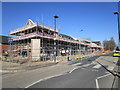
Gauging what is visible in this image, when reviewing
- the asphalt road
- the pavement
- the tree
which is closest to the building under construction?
the pavement

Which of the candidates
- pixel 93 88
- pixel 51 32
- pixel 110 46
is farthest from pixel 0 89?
pixel 110 46

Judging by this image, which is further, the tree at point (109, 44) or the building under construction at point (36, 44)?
the tree at point (109, 44)

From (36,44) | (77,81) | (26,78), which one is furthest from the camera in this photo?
(36,44)

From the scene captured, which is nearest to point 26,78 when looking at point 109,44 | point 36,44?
point 36,44

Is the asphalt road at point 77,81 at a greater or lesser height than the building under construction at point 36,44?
lesser

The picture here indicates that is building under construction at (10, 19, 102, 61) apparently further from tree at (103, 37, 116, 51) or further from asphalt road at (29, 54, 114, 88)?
tree at (103, 37, 116, 51)

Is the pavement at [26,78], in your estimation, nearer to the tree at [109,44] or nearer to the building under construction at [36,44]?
the building under construction at [36,44]

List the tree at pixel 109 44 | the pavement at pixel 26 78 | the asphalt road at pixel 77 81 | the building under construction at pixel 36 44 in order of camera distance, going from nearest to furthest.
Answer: the asphalt road at pixel 77 81
the pavement at pixel 26 78
the building under construction at pixel 36 44
the tree at pixel 109 44

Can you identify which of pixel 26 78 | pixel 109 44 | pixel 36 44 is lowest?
pixel 26 78

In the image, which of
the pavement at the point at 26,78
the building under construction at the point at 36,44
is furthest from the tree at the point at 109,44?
the pavement at the point at 26,78

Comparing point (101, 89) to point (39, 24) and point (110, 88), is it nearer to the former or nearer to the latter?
point (110, 88)

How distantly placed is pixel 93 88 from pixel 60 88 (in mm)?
1812

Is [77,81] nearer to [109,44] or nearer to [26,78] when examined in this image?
[26,78]

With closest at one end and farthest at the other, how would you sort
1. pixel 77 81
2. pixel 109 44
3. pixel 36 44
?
1. pixel 77 81
2. pixel 36 44
3. pixel 109 44
